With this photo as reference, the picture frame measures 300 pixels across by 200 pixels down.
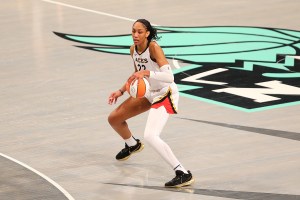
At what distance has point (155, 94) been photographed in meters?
12.0

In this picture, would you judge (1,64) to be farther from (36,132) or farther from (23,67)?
(36,132)

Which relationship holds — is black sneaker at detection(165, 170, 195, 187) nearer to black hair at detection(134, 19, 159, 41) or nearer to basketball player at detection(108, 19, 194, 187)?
basketball player at detection(108, 19, 194, 187)

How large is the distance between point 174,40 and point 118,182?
8.41 meters

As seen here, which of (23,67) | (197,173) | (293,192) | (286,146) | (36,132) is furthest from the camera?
(23,67)

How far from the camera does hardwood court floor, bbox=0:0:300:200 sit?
11742 mm

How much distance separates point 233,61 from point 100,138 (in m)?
5.08

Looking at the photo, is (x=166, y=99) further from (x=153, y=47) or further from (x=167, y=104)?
(x=153, y=47)

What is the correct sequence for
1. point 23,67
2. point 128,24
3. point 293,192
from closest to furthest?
1. point 293,192
2. point 23,67
3. point 128,24

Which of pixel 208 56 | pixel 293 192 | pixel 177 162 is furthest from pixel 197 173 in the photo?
pixel 208 56

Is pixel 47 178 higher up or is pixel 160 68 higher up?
pixel 160 68

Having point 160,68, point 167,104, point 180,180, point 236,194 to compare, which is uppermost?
point 160,68

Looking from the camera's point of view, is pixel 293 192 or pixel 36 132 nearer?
pixel 293 192

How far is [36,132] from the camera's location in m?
14.2

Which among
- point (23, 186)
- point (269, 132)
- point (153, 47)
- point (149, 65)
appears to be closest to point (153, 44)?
point (153, 47)
